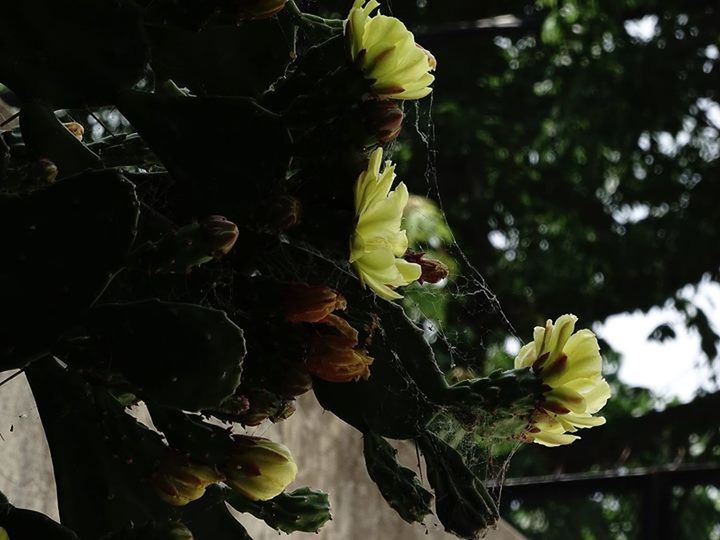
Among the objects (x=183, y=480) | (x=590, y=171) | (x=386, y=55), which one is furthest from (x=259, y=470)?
(x=590, y=171)

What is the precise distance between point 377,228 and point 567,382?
20 centimetres

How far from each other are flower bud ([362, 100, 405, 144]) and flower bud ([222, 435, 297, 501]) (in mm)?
231

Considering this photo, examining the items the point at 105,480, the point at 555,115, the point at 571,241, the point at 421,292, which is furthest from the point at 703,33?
the point at 105,480

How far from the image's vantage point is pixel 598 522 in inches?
142

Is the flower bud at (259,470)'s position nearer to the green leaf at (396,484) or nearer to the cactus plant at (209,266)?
the cactus plant at (209,266)

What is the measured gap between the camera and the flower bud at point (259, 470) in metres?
0.80

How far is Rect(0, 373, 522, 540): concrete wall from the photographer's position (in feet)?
4.50

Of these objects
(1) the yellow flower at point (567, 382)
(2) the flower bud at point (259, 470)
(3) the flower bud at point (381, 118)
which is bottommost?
(2) the flower bud at point (259, 470)

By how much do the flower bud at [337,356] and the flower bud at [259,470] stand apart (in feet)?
0.21

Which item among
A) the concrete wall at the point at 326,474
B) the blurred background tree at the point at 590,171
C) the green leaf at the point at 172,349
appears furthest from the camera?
the blurred background tree at the point at 590,171

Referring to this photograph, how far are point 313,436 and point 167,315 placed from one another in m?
1.02

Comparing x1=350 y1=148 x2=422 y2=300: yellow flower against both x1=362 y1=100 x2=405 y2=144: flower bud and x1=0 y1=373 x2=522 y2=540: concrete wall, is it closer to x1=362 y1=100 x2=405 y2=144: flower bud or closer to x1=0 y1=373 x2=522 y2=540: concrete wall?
x1=362 y1=100 x2=405 y2=144: flower bud

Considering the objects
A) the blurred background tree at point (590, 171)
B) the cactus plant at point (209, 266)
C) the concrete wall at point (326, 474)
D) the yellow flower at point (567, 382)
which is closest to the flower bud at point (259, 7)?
the cactus plant at point (209, 266)

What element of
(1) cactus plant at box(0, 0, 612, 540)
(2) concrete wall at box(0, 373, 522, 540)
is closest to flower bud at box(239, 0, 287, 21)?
(1) cactus plant at box(0, 0, 612, 540)
